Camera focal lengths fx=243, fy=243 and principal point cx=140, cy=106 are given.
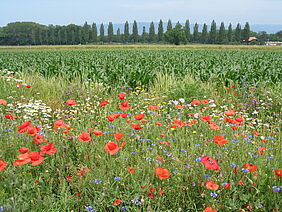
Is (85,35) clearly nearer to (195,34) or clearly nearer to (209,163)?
(195,34)

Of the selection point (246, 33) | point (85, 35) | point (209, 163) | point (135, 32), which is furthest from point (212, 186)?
point (135, 32)

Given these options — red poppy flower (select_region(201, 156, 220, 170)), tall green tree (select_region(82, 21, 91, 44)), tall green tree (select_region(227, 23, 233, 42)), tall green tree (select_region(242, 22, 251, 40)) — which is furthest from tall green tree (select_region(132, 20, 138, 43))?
red poppy flower (select_region(201, 156, 220, 170))

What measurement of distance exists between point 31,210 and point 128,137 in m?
1.60

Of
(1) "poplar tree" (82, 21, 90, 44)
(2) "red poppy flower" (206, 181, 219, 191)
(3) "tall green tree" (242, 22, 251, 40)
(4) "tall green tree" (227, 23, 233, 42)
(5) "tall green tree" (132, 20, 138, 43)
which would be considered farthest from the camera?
(5) "tall green tree" (132, 20, 138, 43)

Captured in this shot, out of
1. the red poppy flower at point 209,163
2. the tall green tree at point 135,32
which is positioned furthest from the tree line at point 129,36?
the red poppy flower at point 209,163

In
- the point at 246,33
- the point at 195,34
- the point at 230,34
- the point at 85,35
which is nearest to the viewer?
the point at 246,33

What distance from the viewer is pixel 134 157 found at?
2.90m

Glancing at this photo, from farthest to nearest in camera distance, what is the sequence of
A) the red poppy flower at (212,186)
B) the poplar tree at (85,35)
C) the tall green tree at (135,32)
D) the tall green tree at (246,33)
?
the tall green tree at (135,32) → the poplar tree at (85,35) → the tall green tree at (246,33) → the red poppy flower at (212,186)

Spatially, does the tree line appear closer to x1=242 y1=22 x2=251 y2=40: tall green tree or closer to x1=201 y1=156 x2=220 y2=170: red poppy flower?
x1=242 y1=22 x2=251 y2=40: tall green tree

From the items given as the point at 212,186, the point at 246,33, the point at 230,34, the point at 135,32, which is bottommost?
the point at 212,186

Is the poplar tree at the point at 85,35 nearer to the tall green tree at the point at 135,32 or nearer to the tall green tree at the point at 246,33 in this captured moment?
the tall green tree at the point at 135,32

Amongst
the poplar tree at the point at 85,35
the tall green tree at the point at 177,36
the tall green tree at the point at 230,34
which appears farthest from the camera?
the poplar tree at the point at 85,35

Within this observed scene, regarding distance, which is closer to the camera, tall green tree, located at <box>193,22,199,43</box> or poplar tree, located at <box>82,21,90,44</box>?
tall green tree, located at <box>193,22,199,43</box>

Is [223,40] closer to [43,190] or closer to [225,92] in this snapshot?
[225,92]
